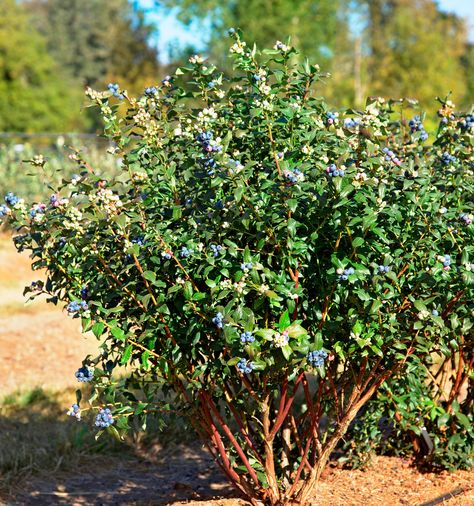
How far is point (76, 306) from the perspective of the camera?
2.68 m

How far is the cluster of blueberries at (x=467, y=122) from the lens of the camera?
3.50 meters

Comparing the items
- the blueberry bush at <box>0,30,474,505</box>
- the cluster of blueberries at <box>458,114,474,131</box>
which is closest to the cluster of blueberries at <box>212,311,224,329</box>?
the blueberry bush at <box>0,30,474,505</box>

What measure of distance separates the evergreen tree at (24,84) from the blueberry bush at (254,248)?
3741 cm

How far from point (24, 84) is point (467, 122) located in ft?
136

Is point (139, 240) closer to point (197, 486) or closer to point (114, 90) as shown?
point (114, 90)

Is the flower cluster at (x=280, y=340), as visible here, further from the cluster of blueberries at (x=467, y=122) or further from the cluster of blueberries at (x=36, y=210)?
the cluster of blueberries at (x=467, y=122)

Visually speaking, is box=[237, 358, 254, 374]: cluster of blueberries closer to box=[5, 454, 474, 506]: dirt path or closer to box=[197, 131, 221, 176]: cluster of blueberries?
box=[197, 131, 221, 176]: cluster of blueberries

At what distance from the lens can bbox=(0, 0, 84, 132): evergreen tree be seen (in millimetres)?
40281

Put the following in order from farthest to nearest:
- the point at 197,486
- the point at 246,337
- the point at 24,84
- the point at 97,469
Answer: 1. the point at 24,84
2. the point at 97,469
3. the point at 197,486
4. the point at 246,337

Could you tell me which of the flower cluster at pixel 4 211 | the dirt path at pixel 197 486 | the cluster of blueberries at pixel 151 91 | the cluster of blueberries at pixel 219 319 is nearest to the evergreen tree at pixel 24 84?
the dirt path at pixel 197 486

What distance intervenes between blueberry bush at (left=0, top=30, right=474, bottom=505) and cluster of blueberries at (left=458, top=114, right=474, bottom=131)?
40 centimetres

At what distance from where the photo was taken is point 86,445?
462cm

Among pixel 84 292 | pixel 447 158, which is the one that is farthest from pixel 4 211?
pixel 447 158

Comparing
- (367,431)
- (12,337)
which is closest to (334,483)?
(367,431)
